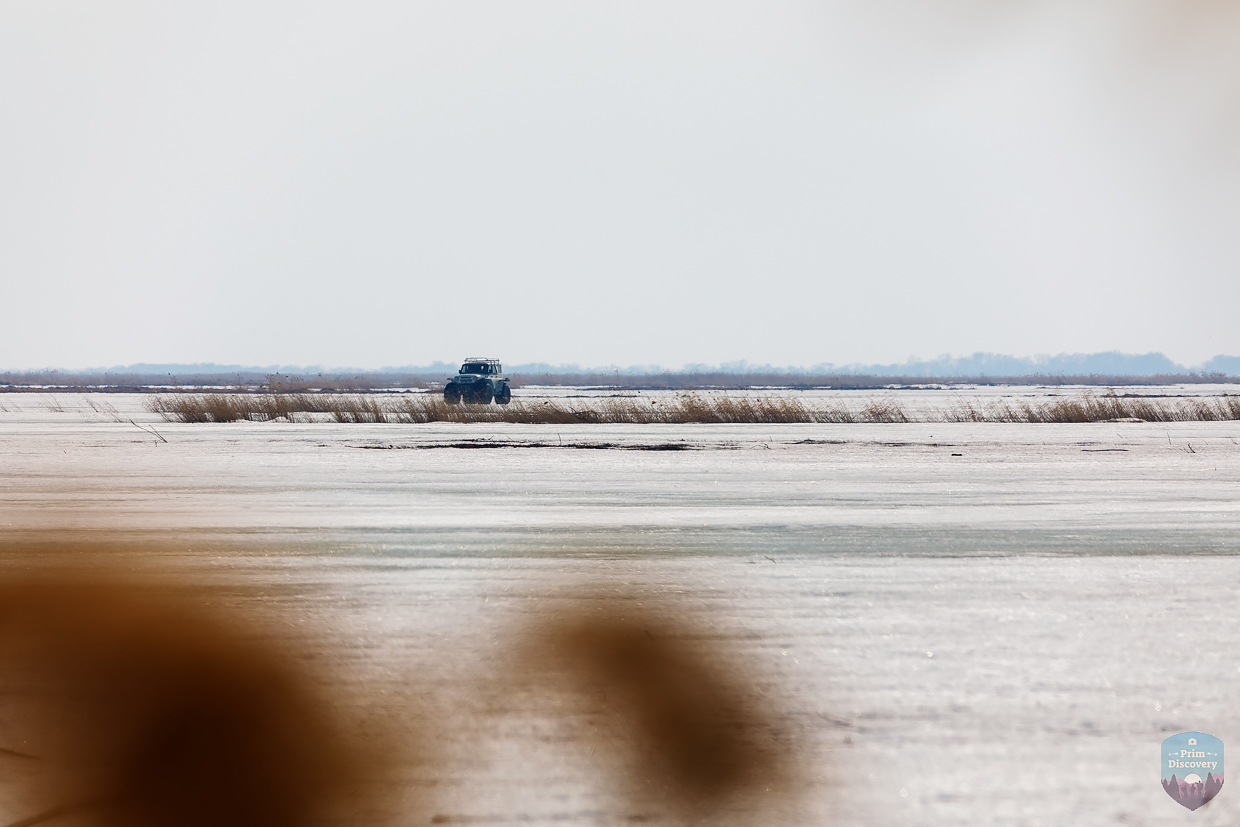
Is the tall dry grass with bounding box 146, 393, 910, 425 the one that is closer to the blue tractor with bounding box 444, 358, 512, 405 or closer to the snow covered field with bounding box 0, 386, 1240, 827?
the blue tractor with bounding box 444, 358, 512, 405

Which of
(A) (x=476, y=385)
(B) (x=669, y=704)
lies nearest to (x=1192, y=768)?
(B) (x=669, y=704)

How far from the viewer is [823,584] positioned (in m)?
8.77

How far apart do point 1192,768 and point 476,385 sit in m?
38.7

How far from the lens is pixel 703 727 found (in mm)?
5312

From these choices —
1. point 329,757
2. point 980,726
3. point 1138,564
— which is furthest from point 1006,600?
point 329,757

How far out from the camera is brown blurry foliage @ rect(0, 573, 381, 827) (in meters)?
4.45

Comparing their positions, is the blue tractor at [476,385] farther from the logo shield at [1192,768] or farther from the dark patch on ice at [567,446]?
the logo shield at [1192,768]

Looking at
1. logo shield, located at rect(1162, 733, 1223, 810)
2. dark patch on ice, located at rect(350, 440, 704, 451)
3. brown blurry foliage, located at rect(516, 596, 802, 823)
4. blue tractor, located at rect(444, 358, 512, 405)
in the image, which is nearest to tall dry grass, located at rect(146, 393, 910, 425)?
blue tractor, located at rect(444, 358, 512, 405)

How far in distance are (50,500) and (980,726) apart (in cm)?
1374

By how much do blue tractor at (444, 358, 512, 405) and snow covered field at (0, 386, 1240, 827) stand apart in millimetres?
20714

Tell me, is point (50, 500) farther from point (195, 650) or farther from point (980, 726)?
point (980, 726)

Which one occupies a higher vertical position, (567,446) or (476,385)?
(476,385)

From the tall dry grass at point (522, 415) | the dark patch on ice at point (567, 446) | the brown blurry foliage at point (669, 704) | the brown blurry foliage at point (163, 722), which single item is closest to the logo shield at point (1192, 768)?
the brown blurry foliage at point (669, 704)

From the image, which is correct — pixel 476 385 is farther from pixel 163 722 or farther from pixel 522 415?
pixel 163 722
